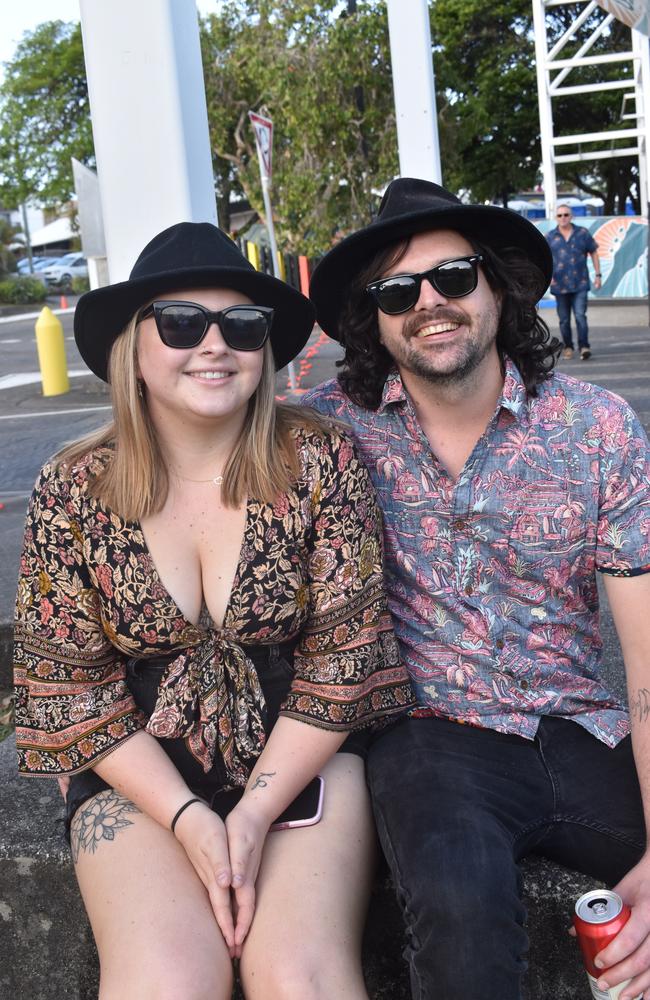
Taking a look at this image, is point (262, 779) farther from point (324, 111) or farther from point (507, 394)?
point (324, 111)

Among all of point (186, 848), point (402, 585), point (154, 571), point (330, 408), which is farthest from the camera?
point (330, 408)

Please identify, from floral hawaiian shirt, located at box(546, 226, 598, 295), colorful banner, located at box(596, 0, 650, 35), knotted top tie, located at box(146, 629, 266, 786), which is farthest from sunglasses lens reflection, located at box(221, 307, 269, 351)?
floral hawaiian shirt, located at box(546, 226, 598, 295)

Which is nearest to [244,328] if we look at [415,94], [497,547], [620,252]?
[497,547]

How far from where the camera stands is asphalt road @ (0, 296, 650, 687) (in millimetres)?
6449

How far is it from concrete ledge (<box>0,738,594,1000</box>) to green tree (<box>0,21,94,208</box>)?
4089 cm

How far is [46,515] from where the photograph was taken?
7.93ft

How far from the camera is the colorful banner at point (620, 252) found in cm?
1847

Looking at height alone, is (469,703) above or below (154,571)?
below

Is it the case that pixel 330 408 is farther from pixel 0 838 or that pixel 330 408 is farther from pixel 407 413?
pixel 0 838

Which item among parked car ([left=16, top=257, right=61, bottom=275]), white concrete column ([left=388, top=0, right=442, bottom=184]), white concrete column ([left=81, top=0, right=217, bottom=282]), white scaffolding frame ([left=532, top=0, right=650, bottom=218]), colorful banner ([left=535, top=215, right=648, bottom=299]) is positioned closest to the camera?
white concrete column ([left=81, top=0, right=217, bottom=282])

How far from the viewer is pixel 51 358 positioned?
43.0ft

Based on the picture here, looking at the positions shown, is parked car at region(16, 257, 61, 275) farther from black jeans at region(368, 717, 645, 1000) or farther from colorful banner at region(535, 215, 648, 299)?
black jeans at region(368, 717, 645, 1000)

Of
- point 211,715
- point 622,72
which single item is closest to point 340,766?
point 211,715

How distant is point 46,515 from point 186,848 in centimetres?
78
